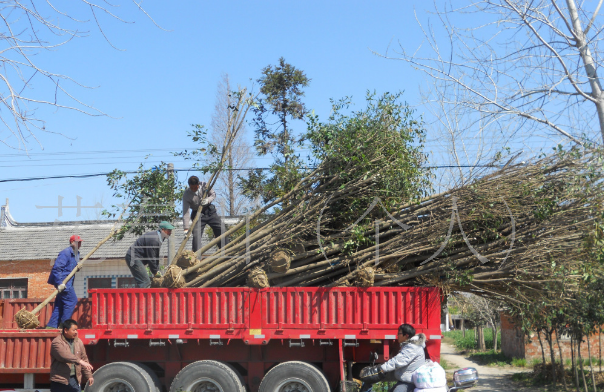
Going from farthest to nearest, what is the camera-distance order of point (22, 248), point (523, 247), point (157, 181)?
point (22, 248), point (157, 181), point (523, 247)

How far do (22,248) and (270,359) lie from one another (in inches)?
737

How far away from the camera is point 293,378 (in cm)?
828

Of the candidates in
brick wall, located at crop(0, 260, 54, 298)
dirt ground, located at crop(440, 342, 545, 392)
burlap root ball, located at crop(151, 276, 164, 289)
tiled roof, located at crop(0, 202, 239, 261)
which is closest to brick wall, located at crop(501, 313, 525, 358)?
dirt ground, located at crop(440, 342, 545, 392)

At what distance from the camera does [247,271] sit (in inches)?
361

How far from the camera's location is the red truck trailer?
327 inches

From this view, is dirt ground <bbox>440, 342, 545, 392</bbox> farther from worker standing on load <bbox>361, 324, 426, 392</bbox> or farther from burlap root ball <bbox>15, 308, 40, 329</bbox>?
burlap root ball <bbox>15, 308, 40, 329</bbox>

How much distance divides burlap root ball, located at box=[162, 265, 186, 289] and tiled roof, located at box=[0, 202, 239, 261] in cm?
1332

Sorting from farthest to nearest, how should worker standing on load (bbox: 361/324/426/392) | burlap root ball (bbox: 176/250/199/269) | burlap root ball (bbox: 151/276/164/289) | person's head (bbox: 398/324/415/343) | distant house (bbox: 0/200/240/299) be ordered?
distant house (bbox: 0/200/240/299)
burlap root ball (bbox: 176/250/199/269)
burlap root ball (bbox: 151/276/164/289)
person's head (bbox: 398/324/415/343)
worker standing on load (bbox: 361/324/426/392)

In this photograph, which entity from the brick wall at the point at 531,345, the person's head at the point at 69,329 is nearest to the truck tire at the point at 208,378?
the person's head at the point at 69,329

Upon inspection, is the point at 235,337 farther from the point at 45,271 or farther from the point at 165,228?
the point at 45,271

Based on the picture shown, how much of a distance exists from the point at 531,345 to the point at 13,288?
1943 centimetres

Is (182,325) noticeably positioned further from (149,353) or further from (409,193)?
(409,193)

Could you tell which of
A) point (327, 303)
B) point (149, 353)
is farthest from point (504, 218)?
point (149, 353)

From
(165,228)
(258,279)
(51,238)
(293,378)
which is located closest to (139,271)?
(165,228)
